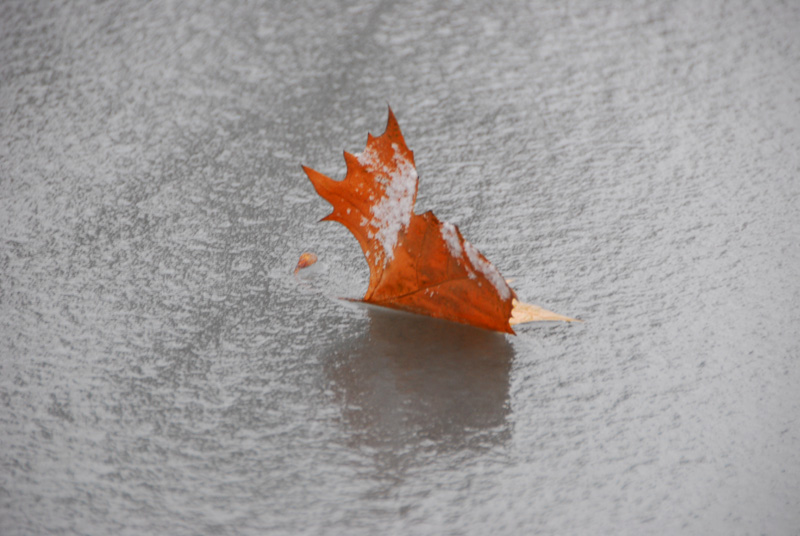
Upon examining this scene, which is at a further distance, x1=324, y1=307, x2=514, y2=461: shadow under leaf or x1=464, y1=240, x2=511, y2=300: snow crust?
x1=464, y1=240, x2=511, y2=300: snow crust

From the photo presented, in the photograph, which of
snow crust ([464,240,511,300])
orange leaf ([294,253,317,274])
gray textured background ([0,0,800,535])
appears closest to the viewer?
gray textured background ([0,0,800,535])

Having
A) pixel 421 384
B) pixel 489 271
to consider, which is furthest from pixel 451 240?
pixel 421 384

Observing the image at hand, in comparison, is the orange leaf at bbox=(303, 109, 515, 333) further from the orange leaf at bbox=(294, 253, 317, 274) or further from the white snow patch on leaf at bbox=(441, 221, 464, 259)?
the orange leaf at bbox=(294, 253, 317, 274)

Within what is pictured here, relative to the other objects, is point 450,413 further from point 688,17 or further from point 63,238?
point 688,17

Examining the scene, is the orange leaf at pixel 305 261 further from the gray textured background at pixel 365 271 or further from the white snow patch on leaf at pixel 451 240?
the white snow patch on leaf at pixel 451 240

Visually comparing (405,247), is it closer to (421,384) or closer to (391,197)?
(391,197)

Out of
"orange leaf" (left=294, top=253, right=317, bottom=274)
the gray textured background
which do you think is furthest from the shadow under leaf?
"orange leaf" (left=294, top=253, right=317, bottom=274)

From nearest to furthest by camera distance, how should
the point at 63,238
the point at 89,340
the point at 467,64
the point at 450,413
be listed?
1. the point at 450,413
2. the point at 89,340
3. the point at 63,238
4. the point at 467,64

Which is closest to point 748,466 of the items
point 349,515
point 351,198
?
point 349,515
